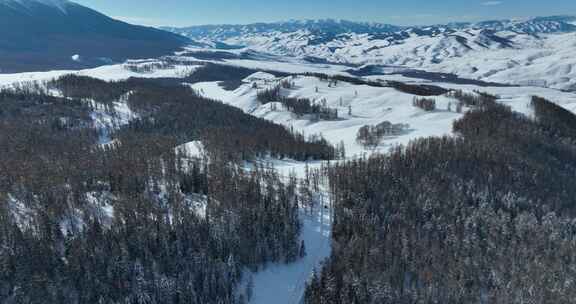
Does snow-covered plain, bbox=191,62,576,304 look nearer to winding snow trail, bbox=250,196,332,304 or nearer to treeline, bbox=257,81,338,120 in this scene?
winding snow trail, bbox=250,196,332,304

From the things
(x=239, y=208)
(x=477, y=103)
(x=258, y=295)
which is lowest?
(x=258, y=295)

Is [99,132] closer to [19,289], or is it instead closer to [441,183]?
[19,289]

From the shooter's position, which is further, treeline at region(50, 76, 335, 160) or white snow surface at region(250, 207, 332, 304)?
treeline at region(50, 76, 335, 160)

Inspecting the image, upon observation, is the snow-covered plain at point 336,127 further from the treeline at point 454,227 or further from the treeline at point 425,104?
the treeline at point 454,227

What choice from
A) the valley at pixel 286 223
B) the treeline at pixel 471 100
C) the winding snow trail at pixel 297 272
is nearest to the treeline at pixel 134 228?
the valley at pixel 286 223

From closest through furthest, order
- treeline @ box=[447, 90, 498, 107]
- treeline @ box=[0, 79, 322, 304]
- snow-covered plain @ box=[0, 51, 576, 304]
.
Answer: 1. treeline @ box=[0, 79, 322, 304]
2. snow-covered plain @ box=[0, 51, 576, 304]
3. treeline @ box=[447, 90, 498, 107]

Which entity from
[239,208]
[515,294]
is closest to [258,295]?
[239,208]

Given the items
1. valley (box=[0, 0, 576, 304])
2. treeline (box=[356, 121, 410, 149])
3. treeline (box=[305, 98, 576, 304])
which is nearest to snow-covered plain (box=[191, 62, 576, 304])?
valley (box=[0, 0, 576, 304])

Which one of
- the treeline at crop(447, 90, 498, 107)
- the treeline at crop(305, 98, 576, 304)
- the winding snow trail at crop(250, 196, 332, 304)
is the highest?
the treeline at crop(447, 90, 498, 107)

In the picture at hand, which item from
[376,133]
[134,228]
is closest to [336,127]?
[376,133]
